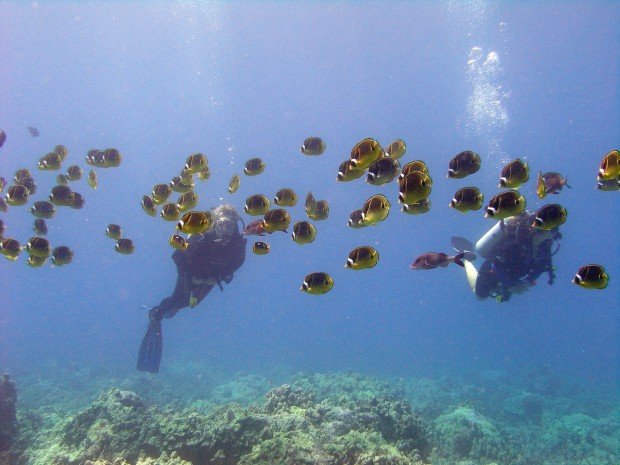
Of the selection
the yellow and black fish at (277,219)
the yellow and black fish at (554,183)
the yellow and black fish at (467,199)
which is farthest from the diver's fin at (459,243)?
the yellow and black fish at (277,219)

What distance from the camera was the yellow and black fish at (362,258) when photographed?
475 cm

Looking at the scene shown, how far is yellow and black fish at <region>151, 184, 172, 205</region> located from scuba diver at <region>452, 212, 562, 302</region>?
8.81 meters

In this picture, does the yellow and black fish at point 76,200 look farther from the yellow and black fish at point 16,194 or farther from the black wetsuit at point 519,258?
the black wetsuit at point 519,258

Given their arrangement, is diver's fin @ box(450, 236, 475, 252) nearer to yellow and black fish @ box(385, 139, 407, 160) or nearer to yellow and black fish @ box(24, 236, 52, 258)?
yellow and black fish @ box(385, 139, 407, 160)

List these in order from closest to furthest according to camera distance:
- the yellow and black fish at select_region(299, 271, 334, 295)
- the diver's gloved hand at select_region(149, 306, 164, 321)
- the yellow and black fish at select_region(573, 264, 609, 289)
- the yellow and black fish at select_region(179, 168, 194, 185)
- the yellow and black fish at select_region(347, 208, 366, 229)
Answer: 1. the yellow and black fish at select_region(573, 264, 609, 289)
2. the yellow and black fish at select_region(299, 271, 334, 295)
3. the yellow and black fish at select_region(347, 208, 366, 229)
4. the yellow and black fish at select_region(179, 168, 194, 185)
5. the diver's gloved hand at select_region(149, 306, 164, 321)

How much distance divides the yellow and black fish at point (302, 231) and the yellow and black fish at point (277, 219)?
1.09 ft

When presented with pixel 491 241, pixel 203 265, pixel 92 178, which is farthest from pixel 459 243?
pixel 92 178

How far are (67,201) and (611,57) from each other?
222 ft

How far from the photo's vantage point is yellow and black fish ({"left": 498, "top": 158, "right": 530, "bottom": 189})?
Answer: 5.01 m

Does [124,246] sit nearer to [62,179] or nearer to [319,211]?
[62,179]

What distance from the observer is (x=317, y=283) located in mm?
4898

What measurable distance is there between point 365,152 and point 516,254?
26.9 ft

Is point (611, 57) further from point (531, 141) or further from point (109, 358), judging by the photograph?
point (109, 358)

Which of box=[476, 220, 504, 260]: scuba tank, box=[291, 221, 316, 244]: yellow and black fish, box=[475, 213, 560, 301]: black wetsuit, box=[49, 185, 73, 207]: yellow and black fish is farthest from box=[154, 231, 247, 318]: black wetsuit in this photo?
box=[475, 213, 560, 301]: black wetsuit
